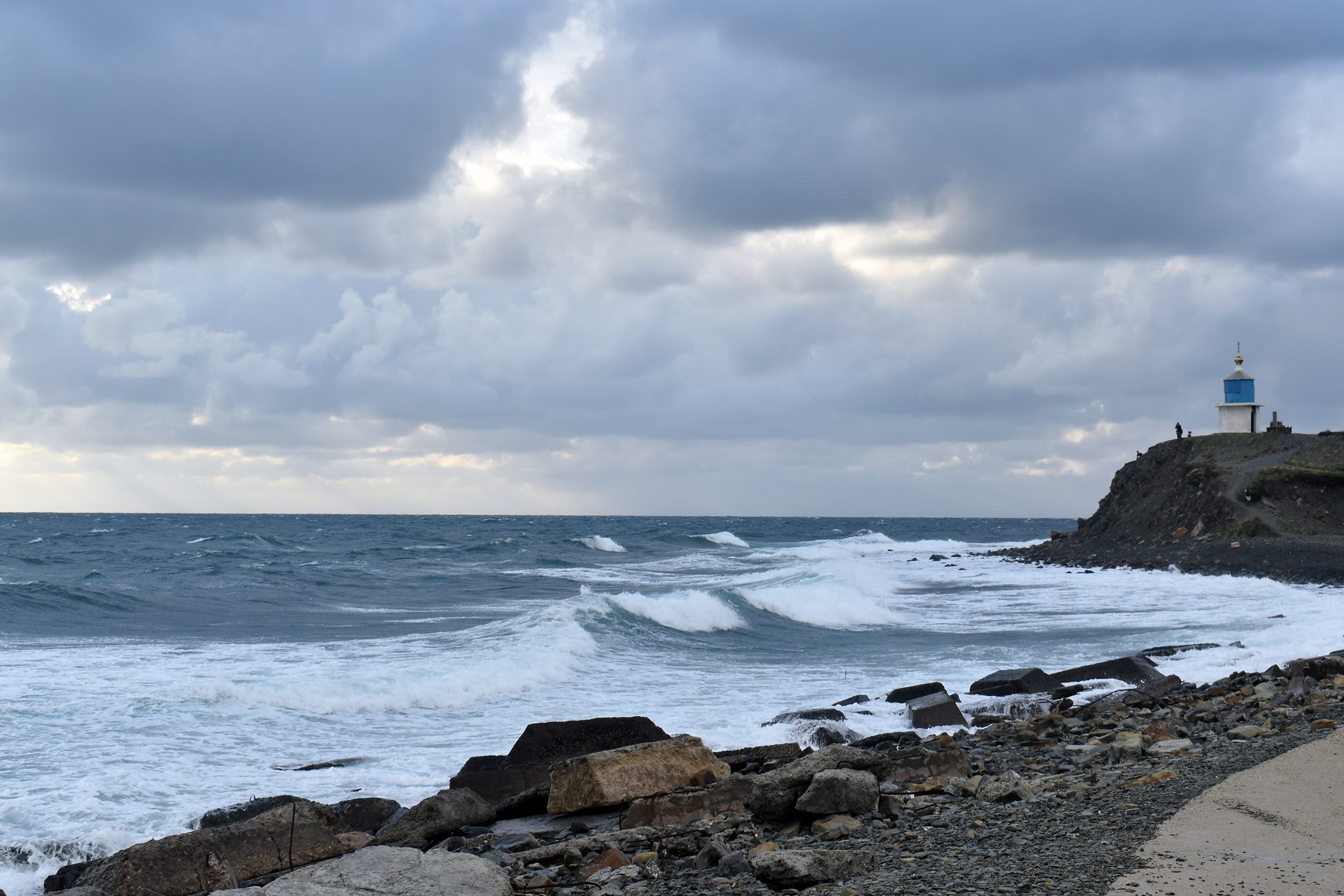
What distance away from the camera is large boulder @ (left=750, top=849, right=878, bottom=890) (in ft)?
18.4

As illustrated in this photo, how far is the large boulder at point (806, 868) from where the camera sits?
5617 millimetres

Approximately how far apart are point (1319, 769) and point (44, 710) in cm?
1360

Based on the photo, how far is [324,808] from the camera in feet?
27.3

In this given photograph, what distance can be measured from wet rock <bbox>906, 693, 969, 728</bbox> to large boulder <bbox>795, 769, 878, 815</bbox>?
5171 millimetres

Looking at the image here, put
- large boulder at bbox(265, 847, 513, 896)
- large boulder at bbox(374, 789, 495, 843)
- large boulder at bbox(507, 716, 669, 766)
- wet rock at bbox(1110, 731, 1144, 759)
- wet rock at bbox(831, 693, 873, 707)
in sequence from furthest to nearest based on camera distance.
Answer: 1. wet rock at bbox(831, 693, 873, 707)
2. large boulder at bbox(507, 716, 669, 766)
3. wet rock at bbox(1110, 731, 1144, 759)
4. large boulder at bbox(374, 789, 495, 843)
5. large boulder at bbox(265, 847, 513, 896)

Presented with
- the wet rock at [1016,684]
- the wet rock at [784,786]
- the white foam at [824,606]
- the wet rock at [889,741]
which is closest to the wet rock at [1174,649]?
the wet rock at [1016,684]

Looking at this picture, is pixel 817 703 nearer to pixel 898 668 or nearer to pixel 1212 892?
pixel 898 668

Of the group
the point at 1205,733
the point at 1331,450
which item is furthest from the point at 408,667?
the point at 1331,450

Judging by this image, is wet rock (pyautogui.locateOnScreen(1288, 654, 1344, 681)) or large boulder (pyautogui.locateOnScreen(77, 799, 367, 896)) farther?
wet rock (pyautogui.locateOnScreen(1288, 654, 1344, 681))

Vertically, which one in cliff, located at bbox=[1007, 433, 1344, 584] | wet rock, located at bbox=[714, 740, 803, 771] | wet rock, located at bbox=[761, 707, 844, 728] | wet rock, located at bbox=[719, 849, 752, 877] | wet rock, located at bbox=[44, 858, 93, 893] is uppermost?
cliff, located at bbox=[1007, 433, 1344, 584]

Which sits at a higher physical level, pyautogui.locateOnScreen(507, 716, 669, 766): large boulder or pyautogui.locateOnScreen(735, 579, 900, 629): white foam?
pyautogui.locateOnScreen(507, 716, 669, 766): large boulder

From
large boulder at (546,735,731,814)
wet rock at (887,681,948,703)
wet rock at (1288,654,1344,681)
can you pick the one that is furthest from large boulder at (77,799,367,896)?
wet rock at (1288,654,1344,681)

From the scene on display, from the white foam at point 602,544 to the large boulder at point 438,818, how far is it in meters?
55.7

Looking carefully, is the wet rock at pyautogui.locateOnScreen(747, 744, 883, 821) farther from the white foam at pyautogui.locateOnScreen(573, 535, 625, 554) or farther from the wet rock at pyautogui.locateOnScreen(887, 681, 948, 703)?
the white foam at pyautogui.locateOnScreen(573, 535, 625, 554)
